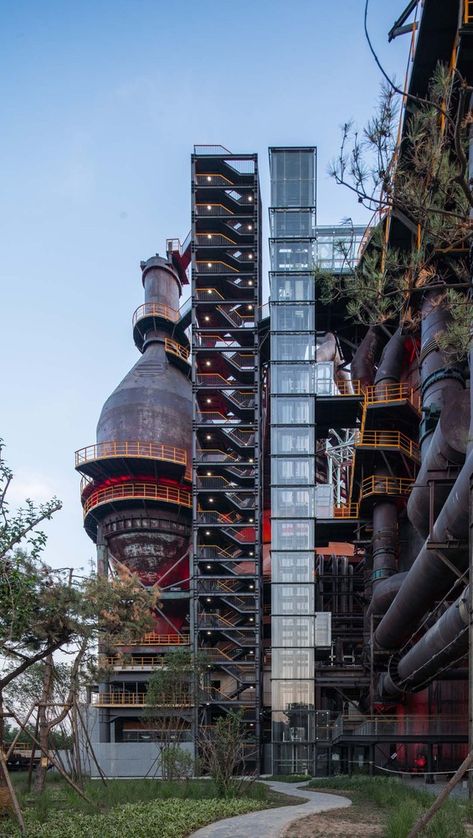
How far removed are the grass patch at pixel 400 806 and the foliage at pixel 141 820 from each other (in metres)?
2.83

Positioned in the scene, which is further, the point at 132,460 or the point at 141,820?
the point at 132,460

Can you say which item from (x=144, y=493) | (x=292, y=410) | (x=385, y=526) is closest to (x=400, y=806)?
(x=385, y=526)

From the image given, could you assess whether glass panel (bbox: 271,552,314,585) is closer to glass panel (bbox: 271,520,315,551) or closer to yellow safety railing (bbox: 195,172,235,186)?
glass panel (bbox: 271,520,315,551)

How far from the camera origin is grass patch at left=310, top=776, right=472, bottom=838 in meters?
10.9

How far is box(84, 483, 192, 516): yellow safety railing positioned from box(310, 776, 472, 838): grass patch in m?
25.1

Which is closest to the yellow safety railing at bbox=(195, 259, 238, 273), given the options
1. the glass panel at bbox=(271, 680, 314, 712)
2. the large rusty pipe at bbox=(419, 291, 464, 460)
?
the large rusty pipe at bbox=(419, 291, 464, 460)

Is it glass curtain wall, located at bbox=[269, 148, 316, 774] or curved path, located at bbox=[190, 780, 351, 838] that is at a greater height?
glass curtain wall, located at bbox=[269, 148, 316, 774]

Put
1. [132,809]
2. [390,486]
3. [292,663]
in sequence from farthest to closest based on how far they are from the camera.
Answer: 1. [292,663]
2. [390,486]
3. [132,809]

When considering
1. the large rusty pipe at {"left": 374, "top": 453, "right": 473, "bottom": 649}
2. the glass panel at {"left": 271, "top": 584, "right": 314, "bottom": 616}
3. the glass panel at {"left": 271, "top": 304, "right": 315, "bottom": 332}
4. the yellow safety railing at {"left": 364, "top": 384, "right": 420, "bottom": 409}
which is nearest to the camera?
the large rusty pipe at {"left": 374, "top": 453, "right": 473, "bottom": 649}

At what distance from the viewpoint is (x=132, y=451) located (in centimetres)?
5188

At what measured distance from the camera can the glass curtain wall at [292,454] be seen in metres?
44.4

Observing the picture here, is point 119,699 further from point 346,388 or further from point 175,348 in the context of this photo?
point 346,388

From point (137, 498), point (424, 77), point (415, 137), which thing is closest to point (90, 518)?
point (137, 498)

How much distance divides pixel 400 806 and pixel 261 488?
37849mm
